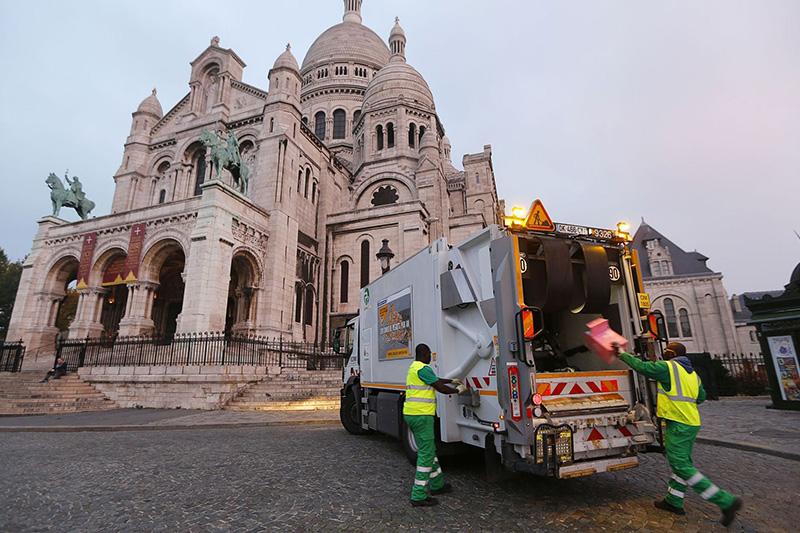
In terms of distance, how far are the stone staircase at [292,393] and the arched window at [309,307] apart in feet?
23.3

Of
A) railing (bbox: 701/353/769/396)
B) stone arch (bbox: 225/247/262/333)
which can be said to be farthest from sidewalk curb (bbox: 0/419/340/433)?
railing (bbox: 701/353/769/396)

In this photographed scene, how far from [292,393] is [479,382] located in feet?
36.7

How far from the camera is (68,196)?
21984 mm

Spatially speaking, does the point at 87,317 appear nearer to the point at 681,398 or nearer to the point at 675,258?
the point at 681,398

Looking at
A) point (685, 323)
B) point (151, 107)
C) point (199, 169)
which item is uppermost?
point (151, 107)

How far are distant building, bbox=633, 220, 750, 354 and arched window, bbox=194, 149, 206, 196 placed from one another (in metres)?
37.0

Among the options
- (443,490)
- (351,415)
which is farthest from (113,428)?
(443,490)

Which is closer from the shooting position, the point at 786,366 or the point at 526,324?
the point at 526,324

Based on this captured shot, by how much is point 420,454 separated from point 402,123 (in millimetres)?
29972

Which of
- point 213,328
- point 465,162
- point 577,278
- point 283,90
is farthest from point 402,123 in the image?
point 577,278

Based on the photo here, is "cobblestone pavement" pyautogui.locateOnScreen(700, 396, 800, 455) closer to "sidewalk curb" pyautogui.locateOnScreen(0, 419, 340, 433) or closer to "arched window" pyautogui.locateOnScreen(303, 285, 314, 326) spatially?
"sidewalk curb" pyautogui.locateOnScreen(0, 419, 340, 433)

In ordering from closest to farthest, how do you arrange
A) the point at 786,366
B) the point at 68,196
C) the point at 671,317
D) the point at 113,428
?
the point at 113,428, the point at 786,366, the point at 68,196, the point at 671,317

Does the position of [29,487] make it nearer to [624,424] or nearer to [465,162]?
[624,424]

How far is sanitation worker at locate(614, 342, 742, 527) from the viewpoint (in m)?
3.72
